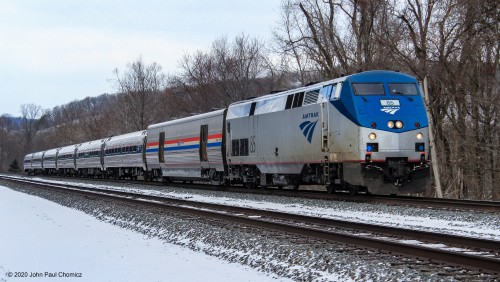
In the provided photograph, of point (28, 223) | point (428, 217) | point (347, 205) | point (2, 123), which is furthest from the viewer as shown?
point (2, 123)

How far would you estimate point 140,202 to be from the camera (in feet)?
60.0

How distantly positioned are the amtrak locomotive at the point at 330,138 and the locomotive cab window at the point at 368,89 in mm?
30

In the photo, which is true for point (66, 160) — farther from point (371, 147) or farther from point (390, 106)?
point (371, 147)

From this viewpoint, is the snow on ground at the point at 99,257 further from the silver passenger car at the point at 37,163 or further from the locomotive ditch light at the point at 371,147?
the silver passenger car at the point at 37,163

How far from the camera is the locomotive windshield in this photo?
17062 mm

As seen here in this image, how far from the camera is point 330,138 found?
1723 centimetres

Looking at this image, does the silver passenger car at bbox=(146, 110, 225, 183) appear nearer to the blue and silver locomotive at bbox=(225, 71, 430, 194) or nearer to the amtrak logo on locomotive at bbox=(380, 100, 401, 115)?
the blue and silver locomotive at bbox=(225, 71, 430, 194)

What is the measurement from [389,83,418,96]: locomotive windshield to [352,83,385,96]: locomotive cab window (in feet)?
1.12

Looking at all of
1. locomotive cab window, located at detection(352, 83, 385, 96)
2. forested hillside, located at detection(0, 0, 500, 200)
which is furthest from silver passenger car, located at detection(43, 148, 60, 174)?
locomotive cab window, located at detection(352, 83, 385, 96)

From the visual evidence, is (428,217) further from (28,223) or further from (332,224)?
(28,223)

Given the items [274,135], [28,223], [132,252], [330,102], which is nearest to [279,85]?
[274,135]

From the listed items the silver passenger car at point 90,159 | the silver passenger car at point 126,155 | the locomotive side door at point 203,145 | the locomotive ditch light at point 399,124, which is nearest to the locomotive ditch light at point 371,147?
the locomotive ditch light at point 399,124

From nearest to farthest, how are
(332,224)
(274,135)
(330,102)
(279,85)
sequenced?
(332,224) < (330,102) < (274,135) < (279,85)

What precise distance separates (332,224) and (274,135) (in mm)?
9539
